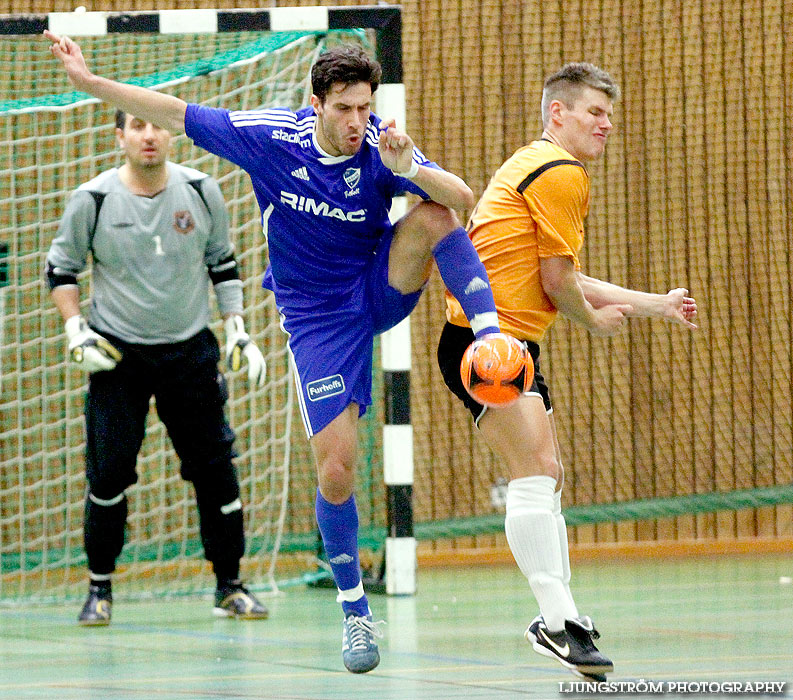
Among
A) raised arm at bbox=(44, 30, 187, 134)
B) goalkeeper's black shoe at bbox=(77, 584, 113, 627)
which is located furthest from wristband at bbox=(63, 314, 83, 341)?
raised arm at bbox=(44, 30, 187, 134)

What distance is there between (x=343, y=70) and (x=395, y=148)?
0.30m

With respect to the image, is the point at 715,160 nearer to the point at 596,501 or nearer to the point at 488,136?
the point at 488,136

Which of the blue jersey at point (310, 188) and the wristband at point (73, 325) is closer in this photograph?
the blue jersey at point (310, 188)

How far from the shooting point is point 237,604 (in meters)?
5.86

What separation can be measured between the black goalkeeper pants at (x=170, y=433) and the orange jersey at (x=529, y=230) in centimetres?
189

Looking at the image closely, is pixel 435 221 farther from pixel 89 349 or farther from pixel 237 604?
pixel 237 604

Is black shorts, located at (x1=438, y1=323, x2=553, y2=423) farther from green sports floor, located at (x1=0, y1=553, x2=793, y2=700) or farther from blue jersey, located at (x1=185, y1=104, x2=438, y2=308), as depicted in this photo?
green sports floor, located at (x1=0, y1=553, x2=793, y2=700)

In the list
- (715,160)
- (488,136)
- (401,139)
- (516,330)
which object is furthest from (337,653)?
(715,160)

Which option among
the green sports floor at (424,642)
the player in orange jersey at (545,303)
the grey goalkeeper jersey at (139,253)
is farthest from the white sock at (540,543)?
the grey goalkeeper jersey at (139,253)

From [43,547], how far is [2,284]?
1429 millimetres

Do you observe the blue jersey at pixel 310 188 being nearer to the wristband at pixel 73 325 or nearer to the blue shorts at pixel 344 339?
the blue shorts at pixel 344 339

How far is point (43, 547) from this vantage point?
7.12m

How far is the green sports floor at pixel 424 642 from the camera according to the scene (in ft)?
13.2

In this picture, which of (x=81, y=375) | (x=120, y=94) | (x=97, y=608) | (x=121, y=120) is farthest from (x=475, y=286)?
(x=81, y=375)
